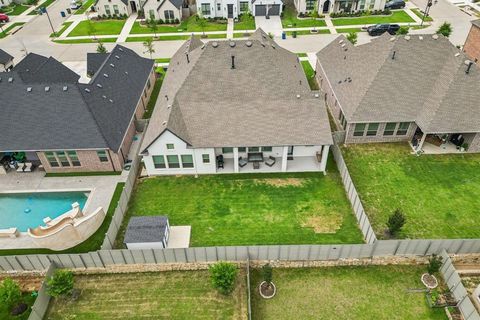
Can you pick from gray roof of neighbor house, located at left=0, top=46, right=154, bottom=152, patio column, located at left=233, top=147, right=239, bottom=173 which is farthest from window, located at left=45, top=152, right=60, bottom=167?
patio column, located at left=233, top=147, right=239, bottom=173

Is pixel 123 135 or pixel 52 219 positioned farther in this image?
pixel 123 135

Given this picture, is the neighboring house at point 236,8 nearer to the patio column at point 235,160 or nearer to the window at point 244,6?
the window at point 244,6

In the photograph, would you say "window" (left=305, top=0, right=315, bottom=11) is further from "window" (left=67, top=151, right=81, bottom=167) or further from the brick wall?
"window" (left=67, top=151, right=81, bottom=167)

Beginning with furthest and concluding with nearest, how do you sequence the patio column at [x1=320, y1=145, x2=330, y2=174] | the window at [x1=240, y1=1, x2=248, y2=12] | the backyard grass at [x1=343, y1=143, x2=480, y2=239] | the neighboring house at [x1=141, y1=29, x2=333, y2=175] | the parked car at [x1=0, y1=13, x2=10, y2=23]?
1. the parked car at [x1=0, y1=13, x2=10, y2=23]
2. the window at [x1=240, y1=1, x2=248, y2=12]
3. the patio column at [x1=320, y1=145, x2=330, y2=174]
4. the neighboring house at [x1=141, y1=29, x2=333, y2=175]
5. the backyard grass at [x1=343, y1=143, x2=480, y2=239]

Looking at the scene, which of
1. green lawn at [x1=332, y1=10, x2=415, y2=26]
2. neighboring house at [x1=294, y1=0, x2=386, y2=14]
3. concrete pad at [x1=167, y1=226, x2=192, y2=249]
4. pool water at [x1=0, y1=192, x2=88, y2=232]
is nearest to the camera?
concrete pad at [x1=167, y1=226, x2=192, y2=249]

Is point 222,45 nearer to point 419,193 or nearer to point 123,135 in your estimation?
point 123,135

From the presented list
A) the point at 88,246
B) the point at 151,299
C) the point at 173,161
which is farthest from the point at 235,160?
the point at 88,246

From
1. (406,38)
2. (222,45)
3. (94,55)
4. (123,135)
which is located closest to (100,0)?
(94,55)

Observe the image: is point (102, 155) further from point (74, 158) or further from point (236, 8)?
point (236, 8)
